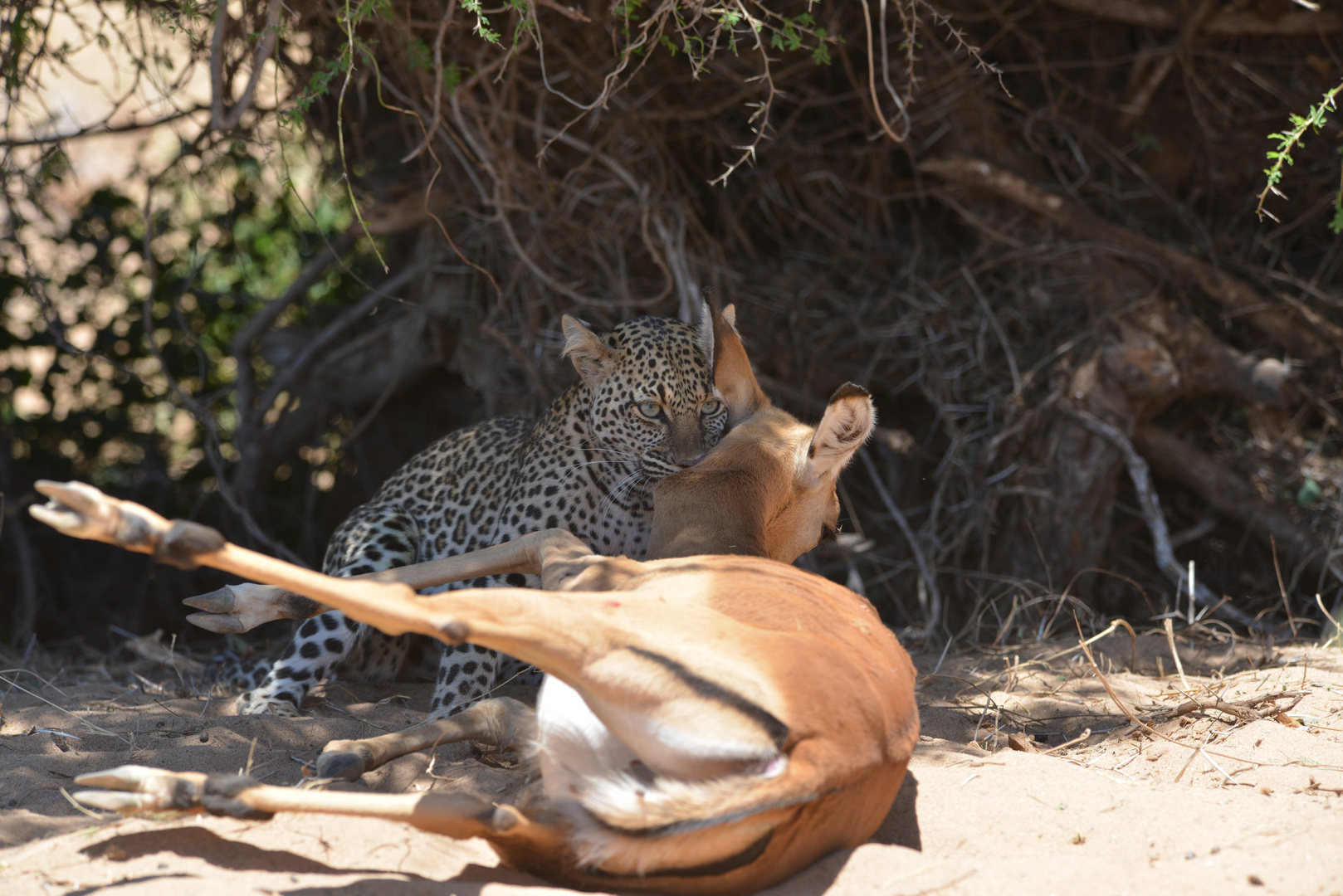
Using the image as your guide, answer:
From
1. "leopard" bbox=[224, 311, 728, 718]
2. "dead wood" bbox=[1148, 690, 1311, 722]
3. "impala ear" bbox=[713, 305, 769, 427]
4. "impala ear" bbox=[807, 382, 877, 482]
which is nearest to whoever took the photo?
"impala ear" bbox=[807, 382, 877, 482]

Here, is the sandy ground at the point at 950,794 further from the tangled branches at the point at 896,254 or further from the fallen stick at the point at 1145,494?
the tangled branches at the point at 896,254

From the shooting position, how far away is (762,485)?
3748 millimetres

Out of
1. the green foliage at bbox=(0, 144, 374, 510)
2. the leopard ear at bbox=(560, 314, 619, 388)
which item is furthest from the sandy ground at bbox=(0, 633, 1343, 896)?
the green foliage at bbox=(0, 144, 374, 510)

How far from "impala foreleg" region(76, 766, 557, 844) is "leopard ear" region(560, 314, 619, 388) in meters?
2.56

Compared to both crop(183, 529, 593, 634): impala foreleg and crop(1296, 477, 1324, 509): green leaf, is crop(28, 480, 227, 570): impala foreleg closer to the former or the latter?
crop(183, 529, 593, 634): impala foreleg

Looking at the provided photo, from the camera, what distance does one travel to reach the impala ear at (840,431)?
3445 millimetres

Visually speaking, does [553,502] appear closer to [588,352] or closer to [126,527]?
[588,352]

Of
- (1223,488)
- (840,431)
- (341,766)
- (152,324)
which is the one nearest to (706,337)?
(840,431)

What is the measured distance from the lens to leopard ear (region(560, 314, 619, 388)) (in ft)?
15.1

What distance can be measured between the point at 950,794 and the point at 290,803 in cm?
183

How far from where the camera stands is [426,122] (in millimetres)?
5707

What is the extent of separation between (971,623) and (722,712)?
3370mm

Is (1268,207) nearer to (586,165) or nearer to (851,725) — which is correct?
(586,165)

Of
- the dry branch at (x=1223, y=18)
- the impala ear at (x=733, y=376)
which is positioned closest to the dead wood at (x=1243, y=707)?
the impala ear at (x=733, y=376)
